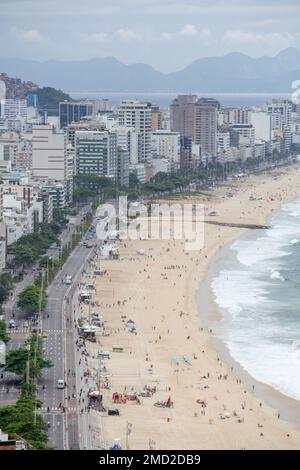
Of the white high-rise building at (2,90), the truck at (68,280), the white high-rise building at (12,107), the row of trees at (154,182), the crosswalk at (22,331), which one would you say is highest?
the white high-rise building at (2,90)

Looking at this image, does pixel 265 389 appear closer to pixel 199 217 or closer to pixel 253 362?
pixel 253 362

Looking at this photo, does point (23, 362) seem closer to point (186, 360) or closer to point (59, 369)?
point (59, 369)

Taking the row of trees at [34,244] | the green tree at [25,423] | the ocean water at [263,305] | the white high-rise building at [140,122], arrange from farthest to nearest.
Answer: the white high-rise building at [140,122] < the row of trees at [34,244] < the ocean water at [263,305] < the green tree at [25,423]

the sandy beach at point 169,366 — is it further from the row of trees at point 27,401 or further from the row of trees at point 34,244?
the row of trees at point 34,244

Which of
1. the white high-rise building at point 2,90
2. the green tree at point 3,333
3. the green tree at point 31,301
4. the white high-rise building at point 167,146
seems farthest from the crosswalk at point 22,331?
the white high-rise building at point 2,90

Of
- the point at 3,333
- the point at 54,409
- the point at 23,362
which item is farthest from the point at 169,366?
the point at 54,409
